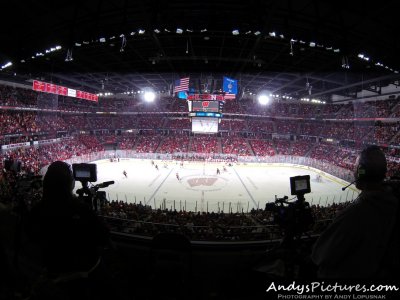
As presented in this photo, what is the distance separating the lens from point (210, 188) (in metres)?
25.0

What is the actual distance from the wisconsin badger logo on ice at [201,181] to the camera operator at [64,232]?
24.3 metres

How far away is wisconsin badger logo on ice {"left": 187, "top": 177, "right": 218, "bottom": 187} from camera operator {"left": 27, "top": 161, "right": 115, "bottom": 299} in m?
24.3

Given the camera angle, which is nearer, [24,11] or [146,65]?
[24,11]

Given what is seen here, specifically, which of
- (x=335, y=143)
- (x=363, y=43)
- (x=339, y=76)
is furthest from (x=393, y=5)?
(x=335, y=143)

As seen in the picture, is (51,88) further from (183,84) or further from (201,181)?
(201,181)

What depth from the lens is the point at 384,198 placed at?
158 cm

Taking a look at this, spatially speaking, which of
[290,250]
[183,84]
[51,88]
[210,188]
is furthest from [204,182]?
[290,250]

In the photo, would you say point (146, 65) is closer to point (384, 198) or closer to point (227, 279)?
point (227, 279)

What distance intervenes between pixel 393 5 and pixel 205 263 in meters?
11.6

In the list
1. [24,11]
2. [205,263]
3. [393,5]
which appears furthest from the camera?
[24,11]

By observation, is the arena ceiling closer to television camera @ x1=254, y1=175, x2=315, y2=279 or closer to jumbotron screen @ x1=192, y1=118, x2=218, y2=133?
television camera @ x1=254, y1=175, x2=315, y2=279

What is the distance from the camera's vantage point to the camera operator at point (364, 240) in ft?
5.02

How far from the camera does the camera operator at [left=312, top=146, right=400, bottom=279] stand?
5.02 ft

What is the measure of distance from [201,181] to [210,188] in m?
3.39
